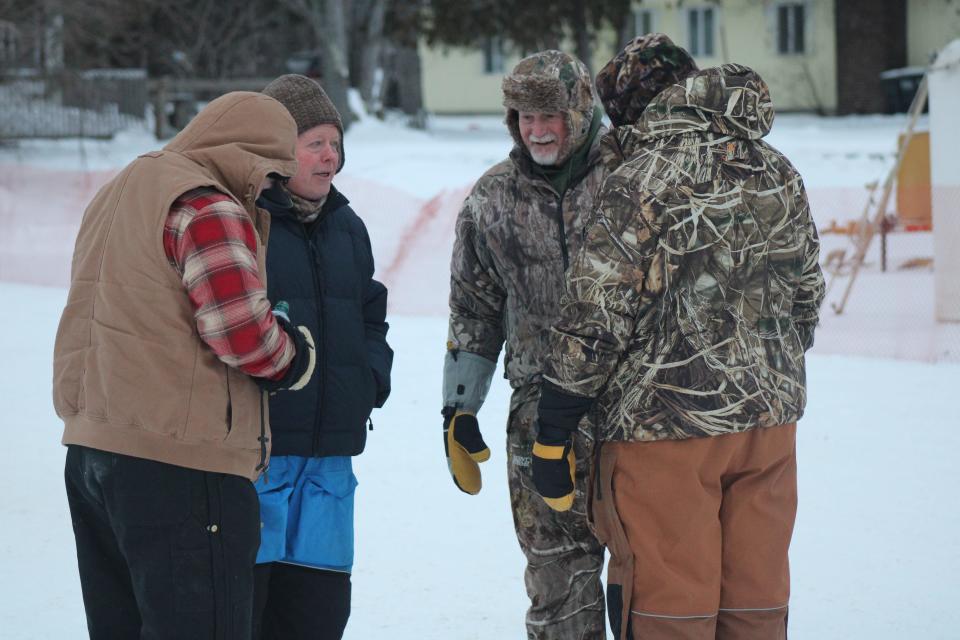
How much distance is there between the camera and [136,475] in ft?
7.42

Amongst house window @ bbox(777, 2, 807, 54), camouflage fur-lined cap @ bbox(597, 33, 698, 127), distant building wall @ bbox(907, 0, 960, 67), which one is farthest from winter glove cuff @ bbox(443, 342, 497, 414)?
house window @ bbox(777, 2, 807, 54)

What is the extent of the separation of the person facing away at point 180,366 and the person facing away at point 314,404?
1.46ft

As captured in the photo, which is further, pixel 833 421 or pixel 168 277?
pixel 833 421

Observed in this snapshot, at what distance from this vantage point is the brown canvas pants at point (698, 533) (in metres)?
2.50

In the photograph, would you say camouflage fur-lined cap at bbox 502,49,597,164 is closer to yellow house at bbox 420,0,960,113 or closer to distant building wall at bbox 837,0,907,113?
yellow house at bbox 420,0,960,113

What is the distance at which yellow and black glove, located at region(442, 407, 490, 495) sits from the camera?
3.17 m

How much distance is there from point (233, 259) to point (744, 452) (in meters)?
1.07

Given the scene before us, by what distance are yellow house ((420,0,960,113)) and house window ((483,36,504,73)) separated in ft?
0.13

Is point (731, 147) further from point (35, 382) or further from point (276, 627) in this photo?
point (35, 382)

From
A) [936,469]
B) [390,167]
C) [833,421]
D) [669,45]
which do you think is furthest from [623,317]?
[390,167]

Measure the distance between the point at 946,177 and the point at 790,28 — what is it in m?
18.8

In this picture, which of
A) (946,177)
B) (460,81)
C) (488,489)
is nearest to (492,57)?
(460,81)

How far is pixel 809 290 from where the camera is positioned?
2791mm

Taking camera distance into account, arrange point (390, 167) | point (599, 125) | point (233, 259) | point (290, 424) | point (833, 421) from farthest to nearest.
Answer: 1. point (390, 167)
2. point (833, 421)
3. point (599, 125)
4. point (290, 424)
5. point (233, 259)
